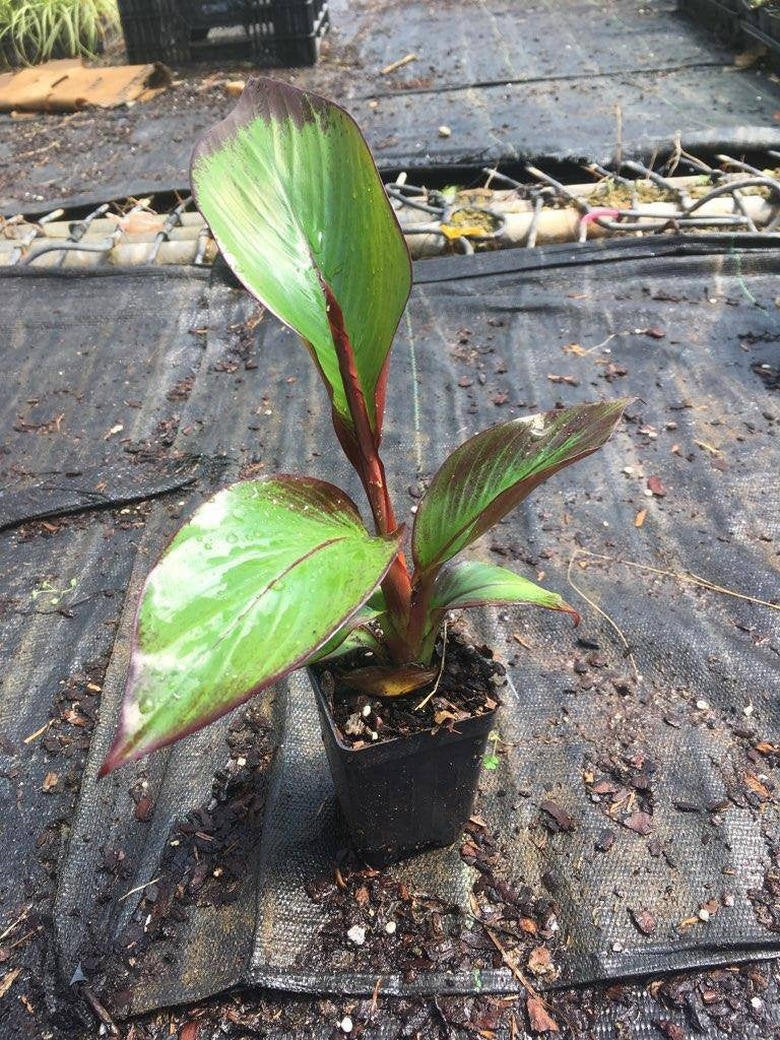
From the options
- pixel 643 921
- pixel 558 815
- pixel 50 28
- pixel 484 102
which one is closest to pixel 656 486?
pixel 558 815

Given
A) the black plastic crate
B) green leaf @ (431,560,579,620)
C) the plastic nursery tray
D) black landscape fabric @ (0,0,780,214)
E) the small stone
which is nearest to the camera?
green leaf @ (431,560,579,620)

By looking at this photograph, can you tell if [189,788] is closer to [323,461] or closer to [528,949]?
→ [528,949]

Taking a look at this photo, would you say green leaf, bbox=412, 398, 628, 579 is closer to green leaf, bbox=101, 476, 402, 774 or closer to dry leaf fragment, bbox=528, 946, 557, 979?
green leaf, bbox=101, 476, 402, 774

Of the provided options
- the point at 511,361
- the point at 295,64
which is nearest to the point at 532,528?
the point at 511,361

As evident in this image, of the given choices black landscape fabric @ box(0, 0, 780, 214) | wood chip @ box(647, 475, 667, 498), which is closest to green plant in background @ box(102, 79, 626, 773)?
wood chip @ box(647, 475, 667, 498)

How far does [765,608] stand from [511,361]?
997 millimetres

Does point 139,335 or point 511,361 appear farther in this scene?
point 139,335

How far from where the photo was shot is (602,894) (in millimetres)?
1028

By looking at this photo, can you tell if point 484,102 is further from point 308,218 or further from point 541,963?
point 541,963

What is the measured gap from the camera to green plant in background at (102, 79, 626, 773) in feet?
1.70

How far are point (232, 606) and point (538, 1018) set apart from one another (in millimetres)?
729

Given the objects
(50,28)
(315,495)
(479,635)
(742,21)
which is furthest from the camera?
(50,28)

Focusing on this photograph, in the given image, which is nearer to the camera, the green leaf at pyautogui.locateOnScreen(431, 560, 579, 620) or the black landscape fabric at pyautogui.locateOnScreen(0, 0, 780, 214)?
the green leaf at pyautogui.locateOnScreen(431, 560, 579, 620)

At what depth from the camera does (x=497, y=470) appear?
0.78 m
